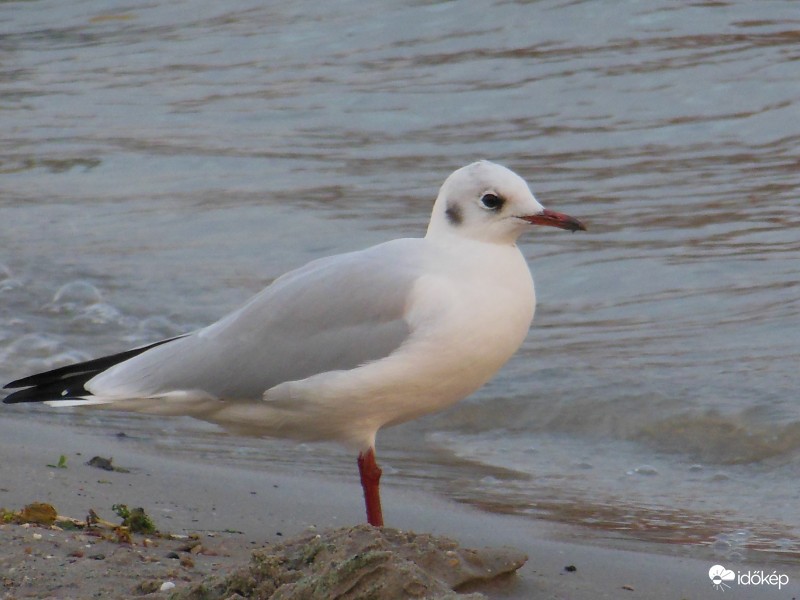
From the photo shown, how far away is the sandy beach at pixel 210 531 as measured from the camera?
330 centimetres

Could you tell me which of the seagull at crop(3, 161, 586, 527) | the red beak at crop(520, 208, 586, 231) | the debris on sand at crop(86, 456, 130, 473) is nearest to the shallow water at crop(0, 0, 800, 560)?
the debris on sand at crop(86, 456, 130, 473)

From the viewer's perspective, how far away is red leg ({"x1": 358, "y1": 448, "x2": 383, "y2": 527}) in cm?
415

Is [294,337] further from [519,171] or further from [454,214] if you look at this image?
[519,171]

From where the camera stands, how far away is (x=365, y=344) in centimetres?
411

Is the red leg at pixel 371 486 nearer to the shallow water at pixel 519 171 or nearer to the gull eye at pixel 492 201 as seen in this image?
the shallow water at pixel 519 171

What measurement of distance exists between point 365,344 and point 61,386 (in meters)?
1.01

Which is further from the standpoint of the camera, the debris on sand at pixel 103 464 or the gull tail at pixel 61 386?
the debris on sand at pixel 103 464

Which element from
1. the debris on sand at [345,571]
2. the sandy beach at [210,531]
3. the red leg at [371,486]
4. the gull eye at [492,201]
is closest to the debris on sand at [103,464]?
the sandy beach at [210,531]

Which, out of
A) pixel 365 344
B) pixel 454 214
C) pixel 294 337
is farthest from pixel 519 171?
pixel 365 344

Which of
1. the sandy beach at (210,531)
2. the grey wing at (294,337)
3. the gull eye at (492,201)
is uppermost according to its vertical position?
the gull eye at (492,201)

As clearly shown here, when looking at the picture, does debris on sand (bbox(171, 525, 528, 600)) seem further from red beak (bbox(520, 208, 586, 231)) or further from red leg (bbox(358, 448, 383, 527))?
red beak (bbox(520, 208, 586, 231))

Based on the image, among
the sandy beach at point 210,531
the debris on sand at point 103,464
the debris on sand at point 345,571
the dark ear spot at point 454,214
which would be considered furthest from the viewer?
the debris on sand at point 103,464

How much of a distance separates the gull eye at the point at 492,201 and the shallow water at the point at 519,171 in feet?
3.40

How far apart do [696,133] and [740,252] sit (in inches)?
106
